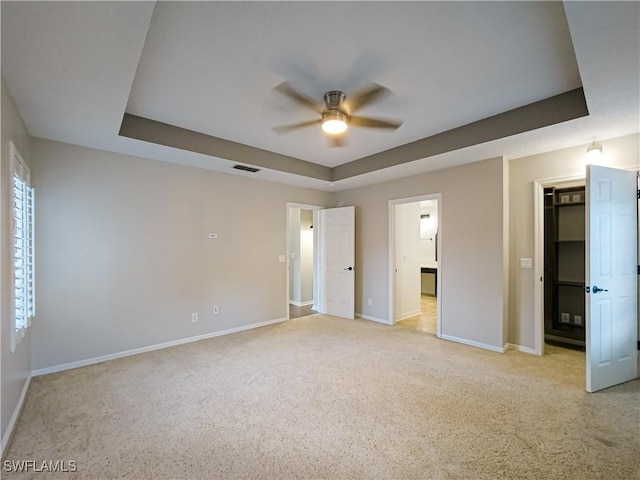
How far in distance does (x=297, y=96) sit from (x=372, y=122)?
2.90 feet

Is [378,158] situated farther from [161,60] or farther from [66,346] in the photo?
[66,346]

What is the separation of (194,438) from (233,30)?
2753mm

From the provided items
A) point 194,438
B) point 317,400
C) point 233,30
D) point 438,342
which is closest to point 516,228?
point 438,342

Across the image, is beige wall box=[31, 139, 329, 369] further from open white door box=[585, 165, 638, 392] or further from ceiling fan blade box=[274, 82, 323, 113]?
open white door box=[585, 165, 638, 392]

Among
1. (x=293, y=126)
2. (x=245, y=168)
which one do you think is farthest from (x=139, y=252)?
(x=293, y=126)

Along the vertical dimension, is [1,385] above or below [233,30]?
below

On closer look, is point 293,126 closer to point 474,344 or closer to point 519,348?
point 474,344

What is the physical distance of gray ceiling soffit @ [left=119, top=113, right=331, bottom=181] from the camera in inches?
123

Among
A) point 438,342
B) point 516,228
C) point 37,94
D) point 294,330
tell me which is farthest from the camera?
point 294,330

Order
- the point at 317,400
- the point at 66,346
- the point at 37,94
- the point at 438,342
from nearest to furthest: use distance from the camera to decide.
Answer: the point at 37,94, the point at 317,400, the point at 66,346, the point at 438,342

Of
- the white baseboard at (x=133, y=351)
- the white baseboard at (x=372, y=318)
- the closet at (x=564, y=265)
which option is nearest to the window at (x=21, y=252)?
the white baseboard at (x=133, y=351)

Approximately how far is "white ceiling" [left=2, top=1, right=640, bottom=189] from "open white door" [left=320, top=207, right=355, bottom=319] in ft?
8.37

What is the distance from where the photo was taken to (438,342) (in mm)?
4113

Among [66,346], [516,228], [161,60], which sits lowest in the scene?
[66,346]
